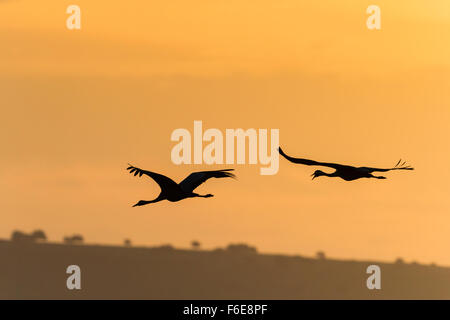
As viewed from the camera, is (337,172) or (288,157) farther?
(337,172)

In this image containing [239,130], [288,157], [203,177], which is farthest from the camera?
[239,130]

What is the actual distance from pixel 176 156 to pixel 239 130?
1.54m

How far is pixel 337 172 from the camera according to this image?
2044 centimetres

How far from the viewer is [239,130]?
21.6 metres

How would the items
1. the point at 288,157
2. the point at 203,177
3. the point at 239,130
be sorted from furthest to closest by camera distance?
the point at 239,130, the point at 203,177, the point at 288,157
